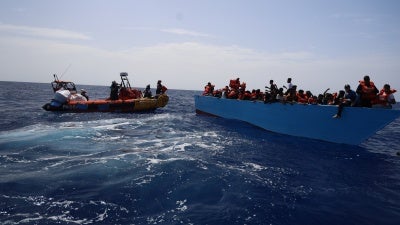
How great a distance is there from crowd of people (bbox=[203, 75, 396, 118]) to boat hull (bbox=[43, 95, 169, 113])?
6029mm

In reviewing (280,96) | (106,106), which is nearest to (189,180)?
(280,96)

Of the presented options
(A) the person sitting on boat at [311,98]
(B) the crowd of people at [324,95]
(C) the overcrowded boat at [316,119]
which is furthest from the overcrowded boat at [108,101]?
(A) the person sitting on boat at [311,98]

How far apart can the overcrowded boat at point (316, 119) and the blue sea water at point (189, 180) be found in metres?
0.69

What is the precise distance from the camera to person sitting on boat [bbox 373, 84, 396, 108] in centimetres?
1291

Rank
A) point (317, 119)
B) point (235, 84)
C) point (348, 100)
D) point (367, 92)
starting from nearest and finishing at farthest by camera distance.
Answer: point (367, 92) → point (348, 100) → point (317, 119) → point (235, 84)

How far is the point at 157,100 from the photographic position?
26250 mm

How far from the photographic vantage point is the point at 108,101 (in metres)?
24.0

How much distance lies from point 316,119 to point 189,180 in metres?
9.18

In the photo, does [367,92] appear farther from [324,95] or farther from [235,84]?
[235,84]

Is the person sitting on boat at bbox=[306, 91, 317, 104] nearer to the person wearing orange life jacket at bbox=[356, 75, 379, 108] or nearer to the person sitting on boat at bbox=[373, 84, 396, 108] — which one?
the person wearing orange life jacket at bbox=[356, 75, 379, 108]

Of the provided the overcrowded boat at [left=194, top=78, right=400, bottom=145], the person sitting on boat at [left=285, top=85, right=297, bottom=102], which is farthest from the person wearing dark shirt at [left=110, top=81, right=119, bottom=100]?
the person sitting on boat at [left=285, top=85, right=297, bottom=102]

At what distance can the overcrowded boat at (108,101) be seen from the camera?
77.8 feet

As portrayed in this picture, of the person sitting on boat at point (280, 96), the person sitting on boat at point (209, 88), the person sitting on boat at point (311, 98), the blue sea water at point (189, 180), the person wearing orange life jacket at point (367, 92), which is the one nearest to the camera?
the blue sea water at point (189, 180)

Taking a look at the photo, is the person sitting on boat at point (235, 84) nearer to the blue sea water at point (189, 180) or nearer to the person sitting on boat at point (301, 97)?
the person sitting on boat at point (301, 97)
